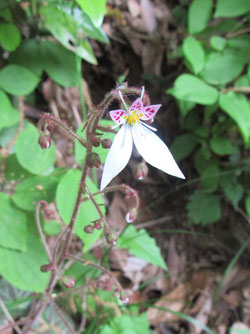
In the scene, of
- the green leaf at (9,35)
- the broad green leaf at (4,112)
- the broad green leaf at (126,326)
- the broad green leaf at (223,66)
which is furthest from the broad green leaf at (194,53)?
the broad green leaf at (126,326)

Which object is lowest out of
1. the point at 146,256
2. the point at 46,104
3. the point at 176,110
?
the point at 146,256

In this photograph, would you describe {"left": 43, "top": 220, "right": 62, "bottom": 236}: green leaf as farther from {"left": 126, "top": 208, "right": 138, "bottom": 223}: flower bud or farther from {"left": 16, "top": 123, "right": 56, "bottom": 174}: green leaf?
{"left": 126, "top": 208, "right": 138, "bottom": 223}: flower bud

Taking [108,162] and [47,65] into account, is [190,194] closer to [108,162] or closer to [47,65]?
[47,65]

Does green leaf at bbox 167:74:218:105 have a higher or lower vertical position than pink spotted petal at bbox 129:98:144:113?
higher

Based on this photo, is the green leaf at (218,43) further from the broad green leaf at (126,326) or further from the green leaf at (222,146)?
the broad green leaf at (126,326)

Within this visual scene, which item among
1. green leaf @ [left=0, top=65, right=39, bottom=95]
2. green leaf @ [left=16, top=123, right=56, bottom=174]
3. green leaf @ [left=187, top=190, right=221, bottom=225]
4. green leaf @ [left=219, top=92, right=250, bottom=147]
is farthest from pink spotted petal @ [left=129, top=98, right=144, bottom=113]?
green leaf @ [left=187, top=190, right=221, bottom=225]

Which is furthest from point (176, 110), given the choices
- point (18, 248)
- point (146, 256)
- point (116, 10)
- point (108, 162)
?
point (108, 162)
